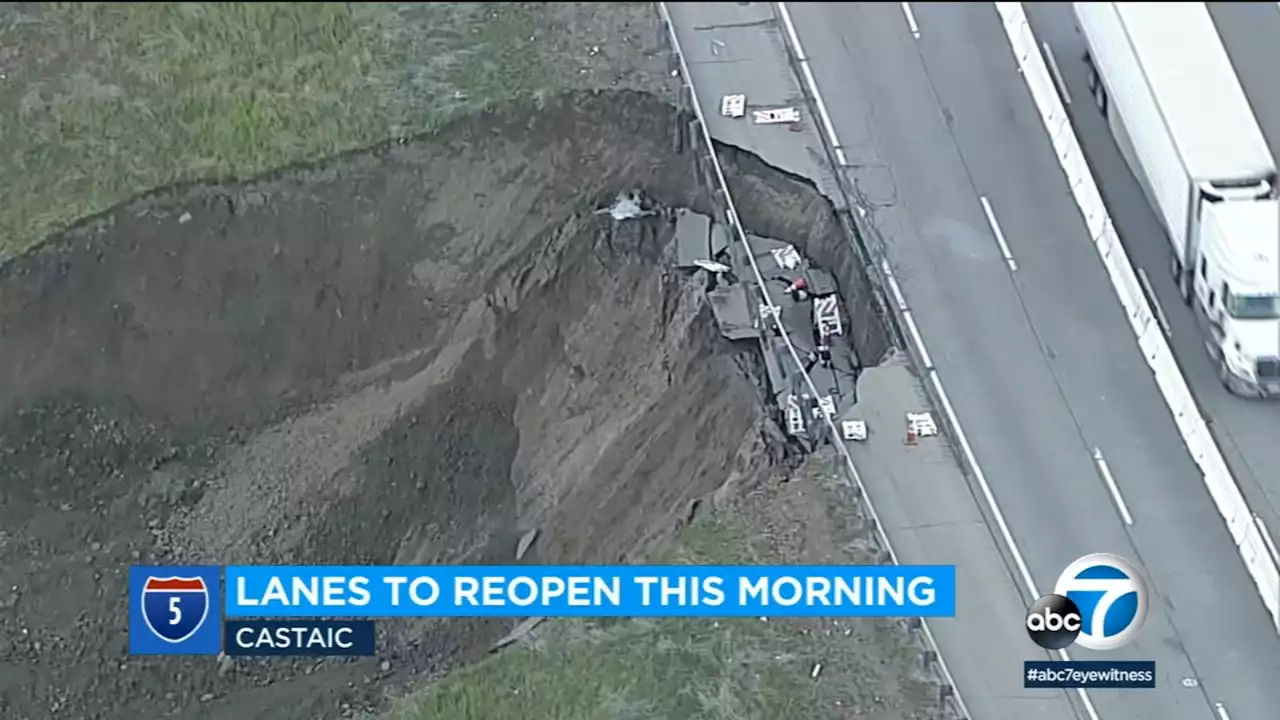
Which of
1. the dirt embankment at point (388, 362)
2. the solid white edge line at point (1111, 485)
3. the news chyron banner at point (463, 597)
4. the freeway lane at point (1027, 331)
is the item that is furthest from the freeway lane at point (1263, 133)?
the dirt embankment at point (388, 362)

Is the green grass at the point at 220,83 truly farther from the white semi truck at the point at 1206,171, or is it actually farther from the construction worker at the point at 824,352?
the white semi truck at the point at 1206,171

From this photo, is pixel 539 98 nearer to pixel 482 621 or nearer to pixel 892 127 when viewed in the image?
pixel 892 127

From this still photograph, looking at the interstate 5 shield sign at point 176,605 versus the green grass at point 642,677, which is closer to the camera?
the green grass at point 642,677

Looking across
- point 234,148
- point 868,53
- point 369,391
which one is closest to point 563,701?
point 369,391

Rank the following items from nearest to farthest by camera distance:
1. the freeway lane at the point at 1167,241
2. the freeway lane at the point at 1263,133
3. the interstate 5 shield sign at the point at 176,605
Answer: the interstate 5 shield sign at the point at 176,605
the freeway lane at the point at 1263,133
the freeway lane at the point at 1167,241

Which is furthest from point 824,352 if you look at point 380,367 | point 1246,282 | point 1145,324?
point 380,367

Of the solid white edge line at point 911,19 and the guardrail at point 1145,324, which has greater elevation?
the solid white edge line at point 911,19
